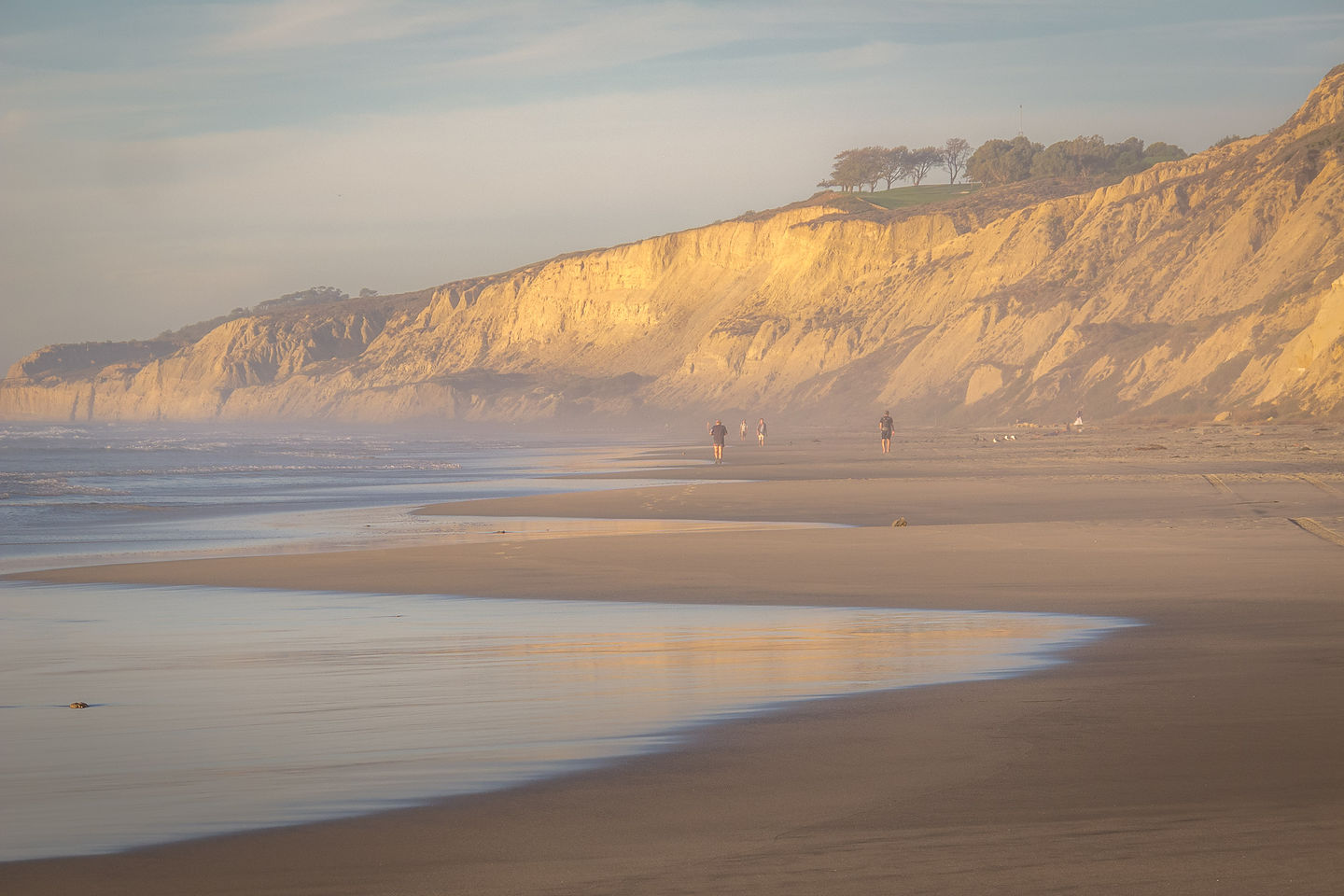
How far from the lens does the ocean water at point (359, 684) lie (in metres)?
4.92

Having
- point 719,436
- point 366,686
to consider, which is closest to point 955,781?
point 366,686

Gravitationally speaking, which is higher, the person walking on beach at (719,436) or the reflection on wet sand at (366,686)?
the reflection on wet sand at (366,686)

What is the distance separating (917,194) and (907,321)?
174 ft

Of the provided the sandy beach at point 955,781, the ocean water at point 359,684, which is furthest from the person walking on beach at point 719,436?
the ocean water at point 359,684

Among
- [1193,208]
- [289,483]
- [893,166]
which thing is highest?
[893,166]

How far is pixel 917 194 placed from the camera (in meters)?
127

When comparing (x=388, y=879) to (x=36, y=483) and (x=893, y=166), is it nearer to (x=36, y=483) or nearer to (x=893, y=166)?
(x=36, y=483)

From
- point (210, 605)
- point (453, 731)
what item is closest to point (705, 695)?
point (453, 731)

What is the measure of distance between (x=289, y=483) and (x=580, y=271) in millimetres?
78004

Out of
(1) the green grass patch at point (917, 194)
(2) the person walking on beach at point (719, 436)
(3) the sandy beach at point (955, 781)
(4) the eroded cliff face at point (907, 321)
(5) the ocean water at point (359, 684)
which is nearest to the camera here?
(3) the sandy beach at point (955, 781)

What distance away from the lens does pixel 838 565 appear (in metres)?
12.7

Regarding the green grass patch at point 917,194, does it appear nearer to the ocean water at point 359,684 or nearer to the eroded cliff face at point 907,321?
the eroded cliff face at point 907,321

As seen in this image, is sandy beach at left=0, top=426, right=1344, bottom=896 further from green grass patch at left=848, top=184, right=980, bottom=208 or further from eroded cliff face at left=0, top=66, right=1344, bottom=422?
green grass patch at left=848, top=184, right=980, bottom=208

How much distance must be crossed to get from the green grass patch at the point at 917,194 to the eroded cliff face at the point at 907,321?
26.5 meters
